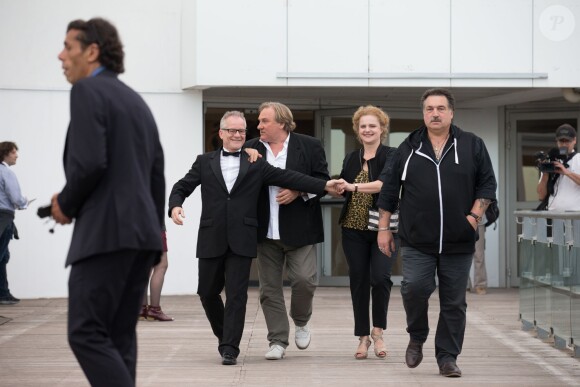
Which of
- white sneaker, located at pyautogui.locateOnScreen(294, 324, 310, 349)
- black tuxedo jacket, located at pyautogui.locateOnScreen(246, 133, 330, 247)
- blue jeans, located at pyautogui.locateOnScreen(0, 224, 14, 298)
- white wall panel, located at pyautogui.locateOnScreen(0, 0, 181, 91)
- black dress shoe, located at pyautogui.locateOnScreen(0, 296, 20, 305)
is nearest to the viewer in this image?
black tuxedo jacket, located at pyautogui.locateOnScreen(246, 133, 330, 247)

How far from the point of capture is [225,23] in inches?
612

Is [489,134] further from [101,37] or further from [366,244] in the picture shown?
[101,37]

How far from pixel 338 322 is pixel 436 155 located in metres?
4.57

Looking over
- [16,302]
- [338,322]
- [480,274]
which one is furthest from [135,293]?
[480,274]

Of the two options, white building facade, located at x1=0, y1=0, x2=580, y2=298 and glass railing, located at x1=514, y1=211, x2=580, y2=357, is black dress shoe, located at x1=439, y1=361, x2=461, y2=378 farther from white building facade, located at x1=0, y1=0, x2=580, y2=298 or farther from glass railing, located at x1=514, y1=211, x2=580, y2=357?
white building facade, located at x1=0, y1=0, x2=580, y2=298

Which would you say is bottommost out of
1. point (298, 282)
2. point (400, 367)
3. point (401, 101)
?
point (400, 367)

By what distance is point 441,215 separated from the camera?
8266mm

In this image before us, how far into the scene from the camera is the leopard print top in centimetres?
929

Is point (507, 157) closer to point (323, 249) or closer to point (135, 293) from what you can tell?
point (323, 249)

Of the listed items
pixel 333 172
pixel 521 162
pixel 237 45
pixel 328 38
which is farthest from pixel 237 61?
pixel 521 162

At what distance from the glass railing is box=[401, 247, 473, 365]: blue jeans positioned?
4.60 ft

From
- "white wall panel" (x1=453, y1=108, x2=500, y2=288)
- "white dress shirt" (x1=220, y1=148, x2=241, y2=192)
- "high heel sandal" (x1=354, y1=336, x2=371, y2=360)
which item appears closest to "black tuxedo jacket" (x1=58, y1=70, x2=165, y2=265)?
"white dress shirt" (x1=220, y1=148, x2=241, y2=192)

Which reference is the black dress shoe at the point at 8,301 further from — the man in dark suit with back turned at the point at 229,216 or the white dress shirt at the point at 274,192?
the white dress shirt at the point at 274,192

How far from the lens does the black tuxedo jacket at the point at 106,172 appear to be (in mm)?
5004
